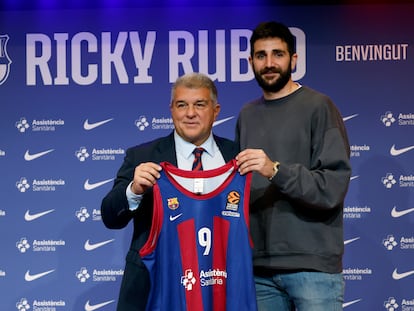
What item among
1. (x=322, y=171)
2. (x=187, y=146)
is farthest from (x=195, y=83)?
(x=322, y=171)

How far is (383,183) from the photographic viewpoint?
4531mm

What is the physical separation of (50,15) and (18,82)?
49 cm

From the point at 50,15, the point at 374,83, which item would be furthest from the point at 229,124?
the point at 50,15

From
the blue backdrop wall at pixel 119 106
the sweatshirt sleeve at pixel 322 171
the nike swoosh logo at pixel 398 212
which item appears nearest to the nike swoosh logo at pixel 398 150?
the blue backdrop wall at pixel 119 106

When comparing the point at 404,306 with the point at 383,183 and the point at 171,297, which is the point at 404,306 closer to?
the point at 383,183

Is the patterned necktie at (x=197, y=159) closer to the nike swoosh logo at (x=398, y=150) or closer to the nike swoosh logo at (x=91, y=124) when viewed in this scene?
the nike swoosh logo at (x=91, y=124)

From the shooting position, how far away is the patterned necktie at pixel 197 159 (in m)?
2.79

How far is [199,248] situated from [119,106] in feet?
7.11

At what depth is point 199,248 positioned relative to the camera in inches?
106

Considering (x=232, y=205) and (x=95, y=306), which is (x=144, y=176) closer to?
(x=232, y=205)

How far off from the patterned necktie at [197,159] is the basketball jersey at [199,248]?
8cm

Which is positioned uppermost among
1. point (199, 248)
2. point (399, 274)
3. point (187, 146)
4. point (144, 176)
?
point (187, 146)

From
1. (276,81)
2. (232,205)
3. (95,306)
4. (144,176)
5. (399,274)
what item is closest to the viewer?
(144,176)

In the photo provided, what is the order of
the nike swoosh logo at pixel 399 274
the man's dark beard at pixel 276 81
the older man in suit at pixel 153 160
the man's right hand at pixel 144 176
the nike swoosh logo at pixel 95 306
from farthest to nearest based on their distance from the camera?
the nike swoosh logo at pixel 95 306 → the nike swoosh logo at pixel 399 274 → the man's dark beard at pixel 276 81 → the older man in suit at pixel 153 160 → the man's right hand at pixel 144 176
